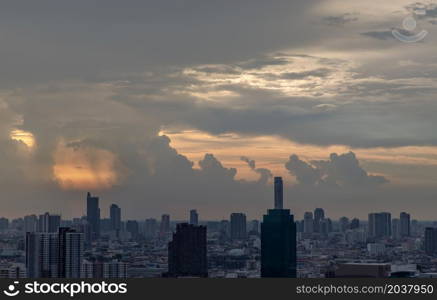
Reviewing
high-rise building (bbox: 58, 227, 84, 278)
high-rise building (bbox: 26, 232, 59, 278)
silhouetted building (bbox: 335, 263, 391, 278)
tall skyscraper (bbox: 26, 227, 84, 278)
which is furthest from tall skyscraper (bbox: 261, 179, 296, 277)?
high-rise building (bbox: 26, 232, 59, 278)

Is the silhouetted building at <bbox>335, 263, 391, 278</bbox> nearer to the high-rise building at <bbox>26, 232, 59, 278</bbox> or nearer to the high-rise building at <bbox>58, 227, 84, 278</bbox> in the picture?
the high-rise building at <bbox>58, 227, 84, 278</bbox>

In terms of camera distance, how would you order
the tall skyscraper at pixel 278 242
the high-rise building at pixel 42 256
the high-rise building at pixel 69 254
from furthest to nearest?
the tall skyscraper at pixel 278 242 → the high-rise building at pixel 42 256 → the high-rise building at pixel 69 254

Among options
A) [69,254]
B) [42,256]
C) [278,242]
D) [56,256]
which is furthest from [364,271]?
[42,256]

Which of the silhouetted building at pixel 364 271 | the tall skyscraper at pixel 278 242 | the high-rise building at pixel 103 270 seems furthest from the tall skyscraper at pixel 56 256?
the silhouetted building at pixel 364 271

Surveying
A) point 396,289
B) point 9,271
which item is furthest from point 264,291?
point 9,271

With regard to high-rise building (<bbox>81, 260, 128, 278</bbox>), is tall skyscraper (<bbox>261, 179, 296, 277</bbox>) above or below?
above

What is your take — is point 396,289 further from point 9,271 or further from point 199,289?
point 9,271

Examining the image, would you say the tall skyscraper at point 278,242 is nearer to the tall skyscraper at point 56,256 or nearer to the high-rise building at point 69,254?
the high-rise building at point 69,254
